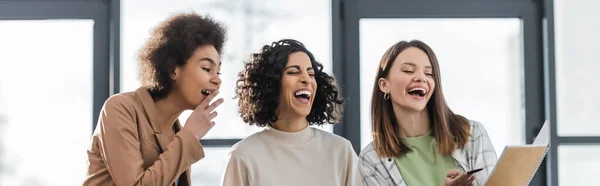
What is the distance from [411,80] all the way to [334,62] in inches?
26.8

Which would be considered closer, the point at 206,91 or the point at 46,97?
the point at 206,91

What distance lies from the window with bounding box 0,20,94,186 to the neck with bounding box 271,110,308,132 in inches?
42.1

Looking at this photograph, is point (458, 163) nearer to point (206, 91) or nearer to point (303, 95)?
point (303, 95)

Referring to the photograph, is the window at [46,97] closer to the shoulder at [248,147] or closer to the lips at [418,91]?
the shoulder at [248,147]

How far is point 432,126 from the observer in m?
2.77

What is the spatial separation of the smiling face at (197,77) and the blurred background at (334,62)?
896mm

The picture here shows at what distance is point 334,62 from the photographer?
11.0ft

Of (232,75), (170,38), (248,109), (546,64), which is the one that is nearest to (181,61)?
(170,38)

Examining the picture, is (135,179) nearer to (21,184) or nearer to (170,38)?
(170,38)

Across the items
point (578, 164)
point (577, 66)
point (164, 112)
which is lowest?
point (578, 164)

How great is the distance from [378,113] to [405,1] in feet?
2.67

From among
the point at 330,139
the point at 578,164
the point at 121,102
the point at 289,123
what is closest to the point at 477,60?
the point at 578,164

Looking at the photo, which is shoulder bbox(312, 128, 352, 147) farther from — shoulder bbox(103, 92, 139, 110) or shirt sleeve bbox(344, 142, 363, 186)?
shoulder bbox(103, 92, 139, 110)

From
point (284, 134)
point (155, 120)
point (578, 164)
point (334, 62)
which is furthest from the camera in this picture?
point (578, 164)
